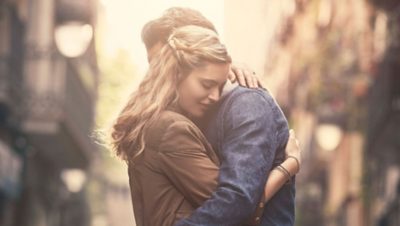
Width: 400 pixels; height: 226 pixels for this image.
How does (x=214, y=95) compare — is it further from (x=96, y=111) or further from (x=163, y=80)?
(x=96, y=111)

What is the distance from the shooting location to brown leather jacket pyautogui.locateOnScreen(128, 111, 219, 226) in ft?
19.9

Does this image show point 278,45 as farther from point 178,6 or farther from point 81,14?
point 178,6

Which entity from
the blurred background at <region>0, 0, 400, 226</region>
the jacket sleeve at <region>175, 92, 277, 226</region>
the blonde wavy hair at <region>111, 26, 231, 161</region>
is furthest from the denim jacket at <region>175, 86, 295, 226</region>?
the blurred background at <region>0, 0, 400, 226</region>

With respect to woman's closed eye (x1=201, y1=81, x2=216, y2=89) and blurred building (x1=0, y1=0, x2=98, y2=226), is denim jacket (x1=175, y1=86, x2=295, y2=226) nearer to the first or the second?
woman's closed eye (x1=201, y1=81, x2=216, y2=89)

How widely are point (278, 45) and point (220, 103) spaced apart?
2527 inches

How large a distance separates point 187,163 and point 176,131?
0.13m

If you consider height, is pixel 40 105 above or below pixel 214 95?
below

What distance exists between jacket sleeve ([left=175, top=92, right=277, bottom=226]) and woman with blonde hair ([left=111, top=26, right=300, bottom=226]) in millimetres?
61

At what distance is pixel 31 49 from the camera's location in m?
30.3

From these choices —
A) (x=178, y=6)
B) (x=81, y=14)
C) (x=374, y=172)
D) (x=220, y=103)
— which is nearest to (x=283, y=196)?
(x=220, y=103)

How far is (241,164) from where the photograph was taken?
5988mm

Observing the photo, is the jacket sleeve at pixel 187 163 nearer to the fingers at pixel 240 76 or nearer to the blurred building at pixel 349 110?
the fingers at pixel 240 76

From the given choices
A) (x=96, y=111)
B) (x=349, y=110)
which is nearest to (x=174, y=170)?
(x=96, y=111)

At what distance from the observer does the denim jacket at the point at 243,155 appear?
6.00 meters
